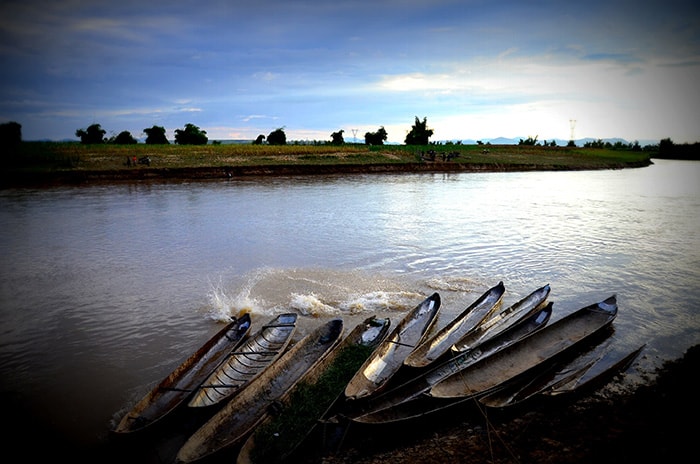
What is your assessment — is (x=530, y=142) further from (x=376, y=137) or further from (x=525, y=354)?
(x=525, y=354)

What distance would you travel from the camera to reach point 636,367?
7.24 metres

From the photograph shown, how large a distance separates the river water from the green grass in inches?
536

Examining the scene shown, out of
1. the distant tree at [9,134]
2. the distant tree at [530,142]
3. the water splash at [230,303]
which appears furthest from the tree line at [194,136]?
the water splash at [230,303]

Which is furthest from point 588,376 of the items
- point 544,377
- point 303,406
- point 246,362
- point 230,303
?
point 230,303

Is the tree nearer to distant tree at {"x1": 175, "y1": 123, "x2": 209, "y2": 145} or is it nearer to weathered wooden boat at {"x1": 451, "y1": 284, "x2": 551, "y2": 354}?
distant tree at {"x1": 175, "y1": 123, "x2": 209, "y2": 145}

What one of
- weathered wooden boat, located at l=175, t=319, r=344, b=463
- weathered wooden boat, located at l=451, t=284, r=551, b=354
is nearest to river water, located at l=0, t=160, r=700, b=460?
weathered wooden boat, located at l=451, t=284, r=551, b=354

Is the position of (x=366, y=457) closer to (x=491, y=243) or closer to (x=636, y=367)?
(x=636, y=367)

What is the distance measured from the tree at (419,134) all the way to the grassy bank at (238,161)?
18.6 metres

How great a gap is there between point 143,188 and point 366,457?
33.7 m

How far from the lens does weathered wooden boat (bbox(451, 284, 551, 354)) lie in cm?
735

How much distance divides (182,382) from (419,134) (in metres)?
81.0

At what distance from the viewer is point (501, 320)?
27.9ft

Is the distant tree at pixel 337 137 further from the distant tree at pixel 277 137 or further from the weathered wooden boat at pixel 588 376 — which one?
the weathered wooden boat at pixel 588 376

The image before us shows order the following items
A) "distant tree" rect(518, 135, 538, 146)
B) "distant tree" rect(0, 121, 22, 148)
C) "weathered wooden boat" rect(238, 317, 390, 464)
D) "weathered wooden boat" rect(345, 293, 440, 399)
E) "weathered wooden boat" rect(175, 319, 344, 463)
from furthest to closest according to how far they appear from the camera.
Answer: "distant tree" rect(518, 135, 538, 146)
"distant tree" rect(0, 121, 22, 148)
"weathered wooden boat" rect(345, 293, 440, 399)
"weathered wooden boat" rect(238, 317, 390, 464)
"weathered wooden boat" rect(175, 319, 344, 463)
